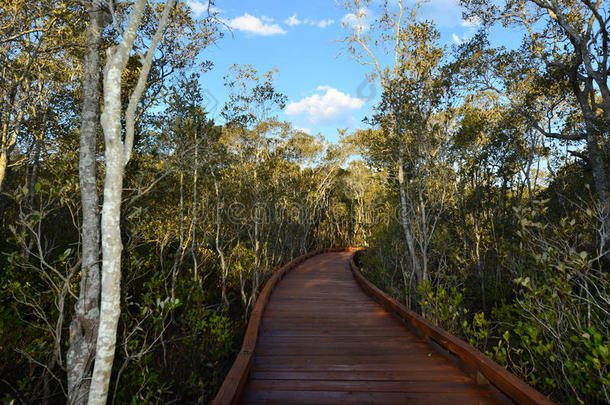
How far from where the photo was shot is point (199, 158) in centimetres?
877

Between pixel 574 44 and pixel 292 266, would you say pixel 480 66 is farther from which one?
pixel 292 266

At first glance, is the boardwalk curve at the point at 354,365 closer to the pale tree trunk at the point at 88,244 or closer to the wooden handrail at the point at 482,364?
the wooden handrail at the point at 482,364

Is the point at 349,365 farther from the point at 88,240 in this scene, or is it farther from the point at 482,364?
the point at 88,240

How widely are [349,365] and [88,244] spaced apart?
4.08 m

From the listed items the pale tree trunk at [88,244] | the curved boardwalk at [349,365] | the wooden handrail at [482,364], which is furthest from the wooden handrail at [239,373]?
the wooden handrail at [482,364]

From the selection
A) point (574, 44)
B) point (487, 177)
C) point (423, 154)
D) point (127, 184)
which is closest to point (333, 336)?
point (423, 154)

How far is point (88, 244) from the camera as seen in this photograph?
4711mm

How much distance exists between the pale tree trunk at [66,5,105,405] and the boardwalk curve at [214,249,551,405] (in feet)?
7.21

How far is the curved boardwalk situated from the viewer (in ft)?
10.6

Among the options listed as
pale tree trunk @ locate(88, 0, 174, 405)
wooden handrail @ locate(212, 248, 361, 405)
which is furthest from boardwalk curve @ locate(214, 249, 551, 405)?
pale tree trunk @ locate(88, 0, 174, 405)

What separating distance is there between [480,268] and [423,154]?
5.68 metres

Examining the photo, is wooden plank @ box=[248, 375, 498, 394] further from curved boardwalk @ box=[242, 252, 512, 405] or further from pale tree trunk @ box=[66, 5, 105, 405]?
pale tree trunk @ box=[66, 5, 105, 405]

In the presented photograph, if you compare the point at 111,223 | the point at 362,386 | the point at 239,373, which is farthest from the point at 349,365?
the point at 111,223

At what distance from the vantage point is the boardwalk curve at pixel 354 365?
3.18 meters
